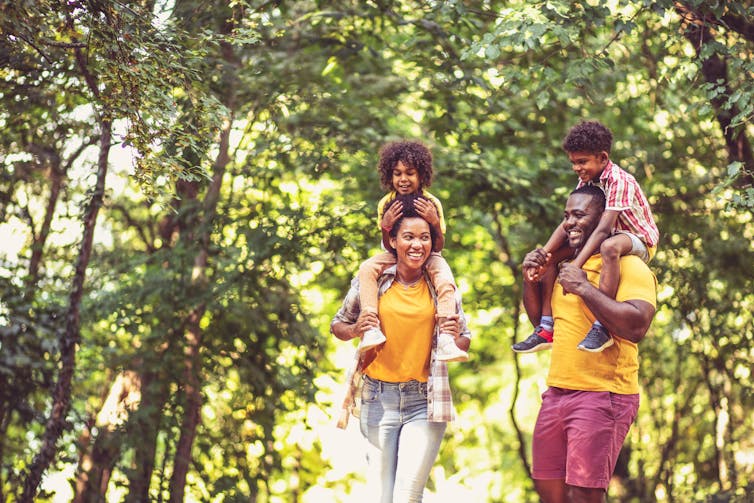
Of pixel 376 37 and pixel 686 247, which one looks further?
pixel 686 247

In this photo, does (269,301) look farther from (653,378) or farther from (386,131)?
(653,378)

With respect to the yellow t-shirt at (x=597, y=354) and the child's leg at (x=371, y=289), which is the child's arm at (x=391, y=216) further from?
the yellow t-shirt at (x=597, y=354)

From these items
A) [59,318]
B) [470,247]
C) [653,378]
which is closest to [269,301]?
[59,318]

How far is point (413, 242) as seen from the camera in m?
4.24

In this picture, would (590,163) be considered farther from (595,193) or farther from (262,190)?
(262,190)

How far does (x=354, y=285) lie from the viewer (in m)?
4.43

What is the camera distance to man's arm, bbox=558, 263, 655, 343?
3.61 meters

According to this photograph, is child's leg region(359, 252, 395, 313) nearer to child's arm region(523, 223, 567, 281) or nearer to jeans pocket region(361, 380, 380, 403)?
jeans pocket region(361, 380, 380, 403)

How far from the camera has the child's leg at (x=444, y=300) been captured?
157 inches

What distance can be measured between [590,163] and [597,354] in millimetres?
878

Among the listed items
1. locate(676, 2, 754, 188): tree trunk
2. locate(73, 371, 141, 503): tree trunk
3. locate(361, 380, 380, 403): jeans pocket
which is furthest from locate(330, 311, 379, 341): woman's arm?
locate(73, 371, 141, 503): tree trunk

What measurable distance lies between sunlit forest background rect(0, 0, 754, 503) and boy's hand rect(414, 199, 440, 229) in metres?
1.19

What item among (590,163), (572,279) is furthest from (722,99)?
(572,279)

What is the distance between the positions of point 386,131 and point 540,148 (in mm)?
2332
